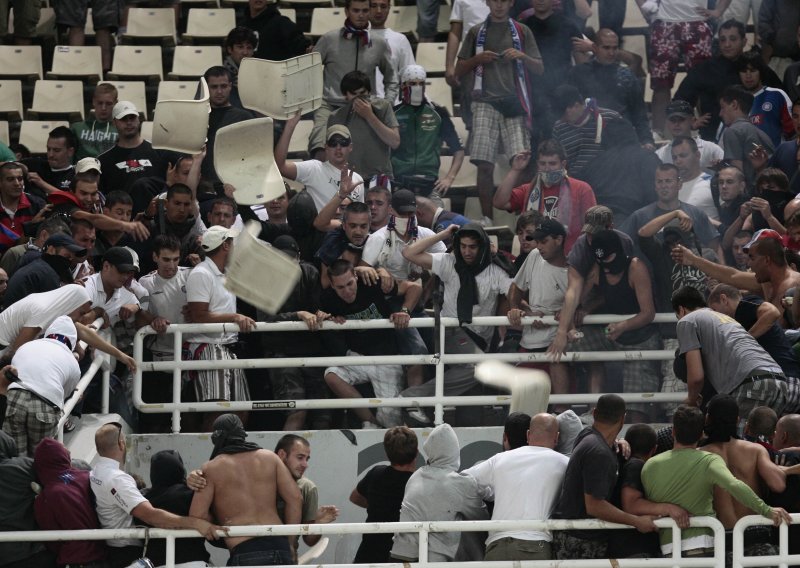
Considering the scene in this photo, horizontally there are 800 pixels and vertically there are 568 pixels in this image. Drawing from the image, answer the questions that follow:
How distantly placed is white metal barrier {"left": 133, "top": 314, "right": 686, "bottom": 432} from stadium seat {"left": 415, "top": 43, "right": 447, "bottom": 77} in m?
6.27

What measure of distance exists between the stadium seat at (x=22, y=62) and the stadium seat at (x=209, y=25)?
5.51 ft

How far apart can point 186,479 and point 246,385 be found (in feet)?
7.30

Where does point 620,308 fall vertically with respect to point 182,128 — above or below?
below

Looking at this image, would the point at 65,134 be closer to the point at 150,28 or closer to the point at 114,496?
the point at 150,28

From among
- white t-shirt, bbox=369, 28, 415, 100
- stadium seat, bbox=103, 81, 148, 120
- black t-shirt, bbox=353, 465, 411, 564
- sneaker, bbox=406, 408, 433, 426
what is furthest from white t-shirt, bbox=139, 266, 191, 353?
stadium seat, bbox=103, 81, 148, 120

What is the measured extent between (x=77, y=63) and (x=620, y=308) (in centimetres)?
807

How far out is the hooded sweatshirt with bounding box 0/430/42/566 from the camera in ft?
33.8

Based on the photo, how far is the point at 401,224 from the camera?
43.9ft

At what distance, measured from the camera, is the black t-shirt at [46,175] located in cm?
1472

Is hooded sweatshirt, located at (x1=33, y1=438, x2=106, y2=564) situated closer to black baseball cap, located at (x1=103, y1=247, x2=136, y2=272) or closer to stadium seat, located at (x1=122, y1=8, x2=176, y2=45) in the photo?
black baseball cap, located at (x1=103, y1=247, x2=136, y2=272)

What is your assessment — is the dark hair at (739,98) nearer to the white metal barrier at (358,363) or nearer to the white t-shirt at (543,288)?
the white t-shirt at (543,288)

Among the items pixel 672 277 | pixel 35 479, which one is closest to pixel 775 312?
pixel 672 277

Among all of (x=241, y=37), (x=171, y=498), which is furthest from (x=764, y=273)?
(x=241, y=37)

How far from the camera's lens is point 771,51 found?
58.0 ft
